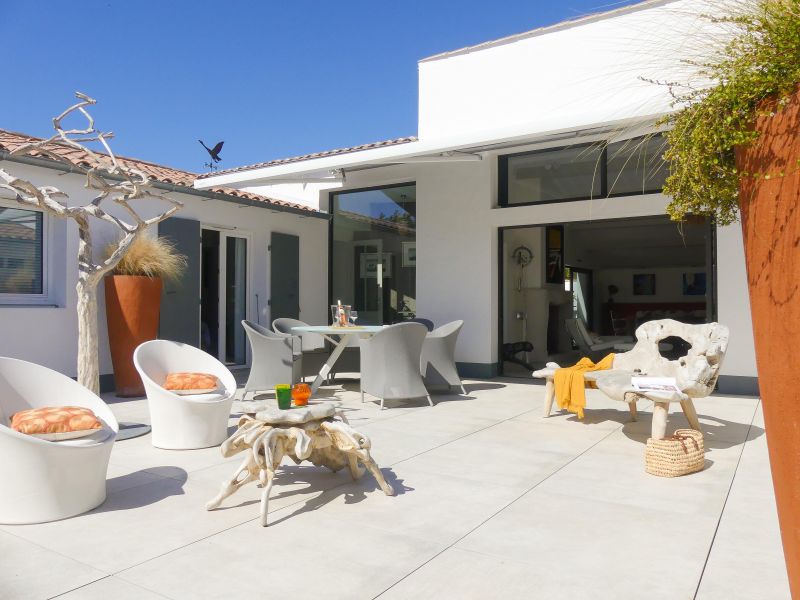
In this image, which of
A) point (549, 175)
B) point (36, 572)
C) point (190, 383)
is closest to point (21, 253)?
point (190, 383)

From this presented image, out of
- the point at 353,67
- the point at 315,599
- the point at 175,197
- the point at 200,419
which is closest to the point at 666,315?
the point at 353,67

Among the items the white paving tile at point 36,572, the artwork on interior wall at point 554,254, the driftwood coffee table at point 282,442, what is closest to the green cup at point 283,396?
the driftwood coffee table at point 282,442

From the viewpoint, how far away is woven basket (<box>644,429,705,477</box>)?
3475 mm

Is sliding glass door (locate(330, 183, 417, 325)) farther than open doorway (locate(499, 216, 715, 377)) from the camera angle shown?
No

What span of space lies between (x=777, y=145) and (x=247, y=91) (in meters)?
12.2

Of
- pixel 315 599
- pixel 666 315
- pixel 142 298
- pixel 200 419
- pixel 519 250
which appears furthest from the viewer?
pixel 666 315

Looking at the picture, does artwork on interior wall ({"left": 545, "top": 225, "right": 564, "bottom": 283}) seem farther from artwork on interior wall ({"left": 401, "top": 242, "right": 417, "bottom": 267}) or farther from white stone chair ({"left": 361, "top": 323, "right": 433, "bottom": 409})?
white stone chair ({"left": 361, "top": 323, "right": 433, "bottom": 409})

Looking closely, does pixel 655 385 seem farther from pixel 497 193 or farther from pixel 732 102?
pixel 497 193

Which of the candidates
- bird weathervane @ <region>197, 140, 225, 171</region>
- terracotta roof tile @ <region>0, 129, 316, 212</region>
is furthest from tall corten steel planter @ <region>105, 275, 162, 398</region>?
bird weathervane @ <region>197, 140, 225, 171</region>

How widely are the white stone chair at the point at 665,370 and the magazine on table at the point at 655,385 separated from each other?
0.04 metres

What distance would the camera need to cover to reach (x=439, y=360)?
6.59 m

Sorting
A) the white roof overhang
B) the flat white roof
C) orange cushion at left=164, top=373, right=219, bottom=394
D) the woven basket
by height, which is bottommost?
the woven basket

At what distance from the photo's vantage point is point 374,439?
4.52 m

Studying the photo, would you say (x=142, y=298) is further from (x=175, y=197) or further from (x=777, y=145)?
(x=777, y=145)
